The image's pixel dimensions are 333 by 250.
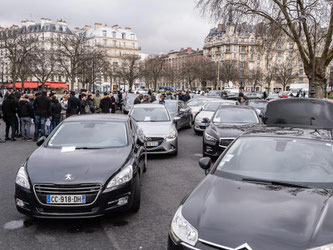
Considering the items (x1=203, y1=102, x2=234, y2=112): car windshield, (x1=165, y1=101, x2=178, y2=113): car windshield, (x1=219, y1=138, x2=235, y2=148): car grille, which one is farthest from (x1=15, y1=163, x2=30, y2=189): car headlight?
(x1=203, y1=102, x2=234, y2=112): car windshield

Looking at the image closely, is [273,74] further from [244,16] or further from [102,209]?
[102,209]

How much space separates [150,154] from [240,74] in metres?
75.2

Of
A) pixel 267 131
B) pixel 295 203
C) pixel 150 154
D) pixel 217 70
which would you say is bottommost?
pixel 150 154

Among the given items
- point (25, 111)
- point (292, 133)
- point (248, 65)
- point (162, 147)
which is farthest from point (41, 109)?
point (248, 65)

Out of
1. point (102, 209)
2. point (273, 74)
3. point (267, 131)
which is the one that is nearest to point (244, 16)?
point (267, 131)

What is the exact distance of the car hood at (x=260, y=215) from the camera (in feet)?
8.49

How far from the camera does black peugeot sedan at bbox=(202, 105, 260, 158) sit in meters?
8.52

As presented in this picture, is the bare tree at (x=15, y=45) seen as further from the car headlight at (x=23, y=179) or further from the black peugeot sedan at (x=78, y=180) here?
the car headlight at (x=23, y=179)

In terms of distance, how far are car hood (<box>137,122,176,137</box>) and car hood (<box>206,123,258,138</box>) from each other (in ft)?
4.00

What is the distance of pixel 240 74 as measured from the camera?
80875mm

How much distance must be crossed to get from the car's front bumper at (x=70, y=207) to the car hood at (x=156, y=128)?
483 centimetres

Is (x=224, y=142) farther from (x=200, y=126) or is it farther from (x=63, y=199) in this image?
(x=200, y=126)

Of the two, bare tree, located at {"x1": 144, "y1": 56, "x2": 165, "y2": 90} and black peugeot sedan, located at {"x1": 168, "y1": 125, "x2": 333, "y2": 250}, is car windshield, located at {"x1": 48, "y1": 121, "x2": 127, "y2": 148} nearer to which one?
black peugeot sedan, located at {"x1": 168, "y1": 125, "x2": 333, "y2": 250}

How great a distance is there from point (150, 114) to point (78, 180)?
6.48 metres
